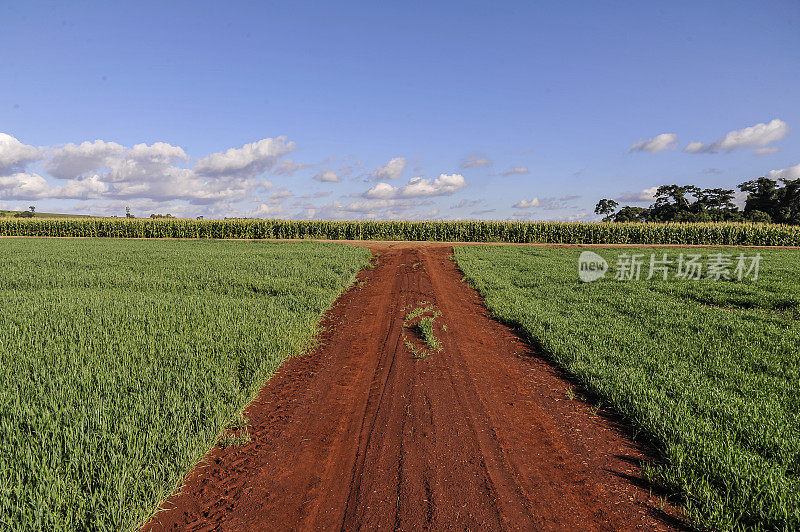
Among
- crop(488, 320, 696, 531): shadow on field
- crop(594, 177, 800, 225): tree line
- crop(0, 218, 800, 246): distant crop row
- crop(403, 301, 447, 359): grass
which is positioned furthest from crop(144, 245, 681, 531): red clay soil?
crop(594, 177, 800, 225): tree line

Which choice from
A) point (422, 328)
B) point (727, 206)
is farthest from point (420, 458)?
point (727, 206)

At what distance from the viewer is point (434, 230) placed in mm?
52719

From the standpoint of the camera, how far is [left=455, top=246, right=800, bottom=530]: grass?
3.61 m

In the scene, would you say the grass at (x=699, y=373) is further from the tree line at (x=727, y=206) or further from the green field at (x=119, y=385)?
the tree line at (x=727, y=206)

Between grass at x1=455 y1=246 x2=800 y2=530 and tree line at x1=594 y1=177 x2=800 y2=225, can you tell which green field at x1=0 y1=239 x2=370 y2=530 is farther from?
tree line at x1=594 y1=177 x2=800 y2=225

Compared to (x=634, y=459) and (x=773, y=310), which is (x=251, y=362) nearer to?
(x=634, y=459)

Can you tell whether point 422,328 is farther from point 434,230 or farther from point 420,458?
point 434,230

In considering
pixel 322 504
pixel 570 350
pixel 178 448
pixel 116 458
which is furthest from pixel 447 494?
pixel 570 350

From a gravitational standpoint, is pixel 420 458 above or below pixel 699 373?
below

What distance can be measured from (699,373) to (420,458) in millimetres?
5313

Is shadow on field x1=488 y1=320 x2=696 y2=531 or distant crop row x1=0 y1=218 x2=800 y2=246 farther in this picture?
distant crop row x1=0 y1=218 x2=800 y2=246

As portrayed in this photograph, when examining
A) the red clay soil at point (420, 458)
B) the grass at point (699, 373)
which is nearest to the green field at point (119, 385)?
the red clay soil at point (420, 458)

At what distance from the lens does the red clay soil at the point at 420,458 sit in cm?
336

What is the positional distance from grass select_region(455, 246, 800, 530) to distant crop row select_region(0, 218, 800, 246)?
3719 centimetres
